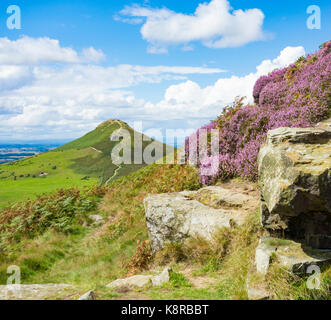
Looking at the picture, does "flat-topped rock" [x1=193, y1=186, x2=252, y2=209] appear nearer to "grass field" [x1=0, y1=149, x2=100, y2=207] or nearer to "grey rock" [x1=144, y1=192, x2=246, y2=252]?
"grey rock" [x1=144, y1=192, x2=246, y2=252]

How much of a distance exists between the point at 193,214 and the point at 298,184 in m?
4.51

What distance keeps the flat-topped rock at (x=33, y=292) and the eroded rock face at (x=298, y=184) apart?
17.4 ft

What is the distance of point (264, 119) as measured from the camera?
13.0 metres

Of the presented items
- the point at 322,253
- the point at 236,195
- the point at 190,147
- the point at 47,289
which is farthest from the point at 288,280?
the point at 190,147

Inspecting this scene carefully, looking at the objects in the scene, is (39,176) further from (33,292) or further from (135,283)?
(135,283)

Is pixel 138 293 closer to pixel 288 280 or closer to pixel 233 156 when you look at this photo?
pixel 288 280

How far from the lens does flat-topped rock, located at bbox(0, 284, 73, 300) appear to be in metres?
6.67

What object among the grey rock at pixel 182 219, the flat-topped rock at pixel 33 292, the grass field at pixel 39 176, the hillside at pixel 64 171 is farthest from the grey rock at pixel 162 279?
the grass field at pixel 39 176

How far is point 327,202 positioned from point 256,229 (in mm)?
2573

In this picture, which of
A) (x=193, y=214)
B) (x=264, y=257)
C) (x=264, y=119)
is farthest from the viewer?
(x=264, y=119)

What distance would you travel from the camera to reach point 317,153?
572 centimetres

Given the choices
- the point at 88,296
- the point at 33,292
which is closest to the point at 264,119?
the point at 88,296

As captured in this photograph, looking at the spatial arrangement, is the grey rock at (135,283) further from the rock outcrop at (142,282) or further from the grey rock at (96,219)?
the grey rock at (96,219)

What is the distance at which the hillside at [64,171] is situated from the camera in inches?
950
